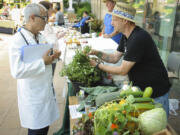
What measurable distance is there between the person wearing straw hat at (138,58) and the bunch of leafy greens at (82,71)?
0.25 ft

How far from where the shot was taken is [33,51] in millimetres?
1855

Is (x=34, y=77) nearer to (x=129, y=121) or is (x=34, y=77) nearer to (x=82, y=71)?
(x=82, y=71)

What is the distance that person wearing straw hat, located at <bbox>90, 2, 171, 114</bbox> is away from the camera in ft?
5.64

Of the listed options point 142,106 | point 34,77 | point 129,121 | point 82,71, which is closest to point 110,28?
point 82,71

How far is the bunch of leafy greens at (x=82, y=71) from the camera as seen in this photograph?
1921 millimetres

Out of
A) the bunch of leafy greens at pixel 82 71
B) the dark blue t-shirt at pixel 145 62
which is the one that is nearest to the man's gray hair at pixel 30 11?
the bunch of leafy greens at pixel 82 71

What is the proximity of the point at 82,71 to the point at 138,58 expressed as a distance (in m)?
0.57

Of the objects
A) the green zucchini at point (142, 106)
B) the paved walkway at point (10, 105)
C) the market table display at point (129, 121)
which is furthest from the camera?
the paved walkway at point (10, 105)

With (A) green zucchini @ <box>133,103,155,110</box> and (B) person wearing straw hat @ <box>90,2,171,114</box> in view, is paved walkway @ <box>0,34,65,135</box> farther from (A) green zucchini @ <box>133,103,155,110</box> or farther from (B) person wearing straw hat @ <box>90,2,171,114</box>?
(A) green zucchini @ <box>133,103,155,110</box>

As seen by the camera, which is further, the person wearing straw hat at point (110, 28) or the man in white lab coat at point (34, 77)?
the person wearing straw hat at point (110, 28)

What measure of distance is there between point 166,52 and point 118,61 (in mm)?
2509

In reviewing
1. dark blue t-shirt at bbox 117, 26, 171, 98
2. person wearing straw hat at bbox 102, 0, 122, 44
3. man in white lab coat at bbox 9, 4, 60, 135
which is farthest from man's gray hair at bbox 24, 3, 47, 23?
person wearing straw hat at bbox 102, 0, 122, 44

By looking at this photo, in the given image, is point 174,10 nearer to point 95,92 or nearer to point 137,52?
point 137,52

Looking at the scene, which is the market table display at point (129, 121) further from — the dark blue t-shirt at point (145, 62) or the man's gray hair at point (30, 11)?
the man's gray hair at point (30, 11)
